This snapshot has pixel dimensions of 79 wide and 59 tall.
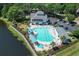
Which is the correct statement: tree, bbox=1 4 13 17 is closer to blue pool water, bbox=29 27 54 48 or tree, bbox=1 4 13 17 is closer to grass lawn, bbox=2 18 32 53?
grass lawn, bbox=2 18 32 53

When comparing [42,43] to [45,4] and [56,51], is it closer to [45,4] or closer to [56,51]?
[56,51]

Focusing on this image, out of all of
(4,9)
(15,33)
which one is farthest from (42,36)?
(4,9)

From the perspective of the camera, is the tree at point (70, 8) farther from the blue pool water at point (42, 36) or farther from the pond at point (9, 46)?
the pond at point (9, 46)

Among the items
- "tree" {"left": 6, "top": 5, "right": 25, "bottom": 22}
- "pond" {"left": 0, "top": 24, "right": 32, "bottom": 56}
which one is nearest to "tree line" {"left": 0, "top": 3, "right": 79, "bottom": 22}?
"tree" {"left": 6, "top": 5, "right": 25, "bottom": 22}

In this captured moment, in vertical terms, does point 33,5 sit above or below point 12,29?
above

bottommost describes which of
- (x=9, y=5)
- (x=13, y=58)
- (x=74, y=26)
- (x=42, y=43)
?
(x=13, y=58)

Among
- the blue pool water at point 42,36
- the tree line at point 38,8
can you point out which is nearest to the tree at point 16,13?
the tree line at point 38,8

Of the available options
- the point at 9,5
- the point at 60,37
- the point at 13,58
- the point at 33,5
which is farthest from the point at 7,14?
the point at 60,37

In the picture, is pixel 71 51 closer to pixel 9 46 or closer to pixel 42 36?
pixel 42 36
